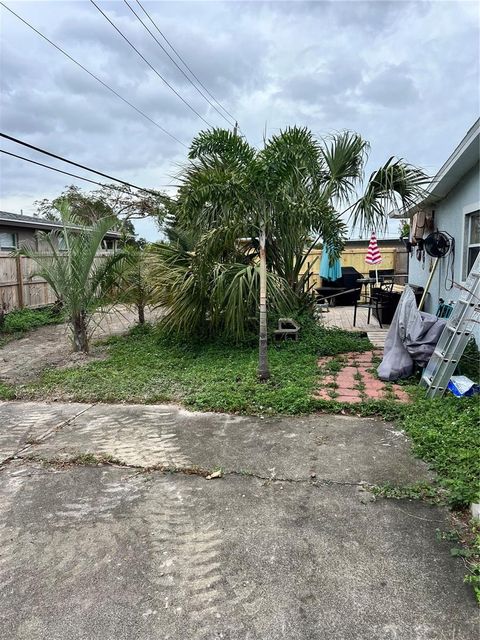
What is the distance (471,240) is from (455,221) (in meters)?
0.76

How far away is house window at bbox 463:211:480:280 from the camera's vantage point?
5.54 m

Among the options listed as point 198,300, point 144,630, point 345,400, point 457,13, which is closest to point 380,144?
point 457,13

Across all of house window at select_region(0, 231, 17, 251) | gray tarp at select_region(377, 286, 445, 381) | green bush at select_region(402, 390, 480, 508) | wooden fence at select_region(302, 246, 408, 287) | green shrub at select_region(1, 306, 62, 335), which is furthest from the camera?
wooden fence at select_region(302, 246, 408, 287)

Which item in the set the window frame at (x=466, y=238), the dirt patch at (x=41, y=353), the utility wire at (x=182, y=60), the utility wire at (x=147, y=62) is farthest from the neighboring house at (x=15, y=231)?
the window frame at (x=466, y=238)

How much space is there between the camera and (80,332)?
6.74 m

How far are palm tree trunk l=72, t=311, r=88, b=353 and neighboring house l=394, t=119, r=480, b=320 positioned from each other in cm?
566

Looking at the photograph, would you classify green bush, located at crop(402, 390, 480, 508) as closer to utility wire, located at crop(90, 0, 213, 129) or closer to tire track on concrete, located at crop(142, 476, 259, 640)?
tire track on concrete, located at crop(142, 476, 259, 640)

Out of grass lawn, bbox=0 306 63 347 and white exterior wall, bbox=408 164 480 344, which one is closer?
white exterior wall, bbox=408 164 480 344

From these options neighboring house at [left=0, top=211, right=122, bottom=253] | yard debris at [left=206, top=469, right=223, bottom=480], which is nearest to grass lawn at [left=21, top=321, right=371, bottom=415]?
yard debris at [left=206, top=469, right=223, bottom=480]

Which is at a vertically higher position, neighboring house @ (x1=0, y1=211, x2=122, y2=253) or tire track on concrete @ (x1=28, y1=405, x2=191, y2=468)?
neighboring house @ (x1=0, y1=211, x2=122, y2=253)

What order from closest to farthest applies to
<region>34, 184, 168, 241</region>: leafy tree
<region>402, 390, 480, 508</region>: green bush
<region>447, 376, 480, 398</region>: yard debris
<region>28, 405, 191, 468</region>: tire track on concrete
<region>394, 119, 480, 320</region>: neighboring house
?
<region>402, 390, 480, 508</region>: green bush, <region>28, 405, 191, 468</region>: tire track on concrete, <region>447, 376, 480, 398</region>: yard debris, <region>394, 119, 480, 320</region>: neighboring house, <region>34, 184, 168, 241</region>: leafy tree

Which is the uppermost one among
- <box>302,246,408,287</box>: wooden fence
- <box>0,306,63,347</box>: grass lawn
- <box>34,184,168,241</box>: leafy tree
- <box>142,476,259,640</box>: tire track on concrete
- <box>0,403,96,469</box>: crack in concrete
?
<box>34,184,168,241</box>: leafy tree

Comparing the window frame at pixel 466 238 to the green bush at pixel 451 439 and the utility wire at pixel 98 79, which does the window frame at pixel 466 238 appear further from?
the utility wire at pixel 98 79

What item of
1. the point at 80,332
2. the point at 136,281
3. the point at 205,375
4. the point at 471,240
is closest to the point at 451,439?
the point at 205,375
